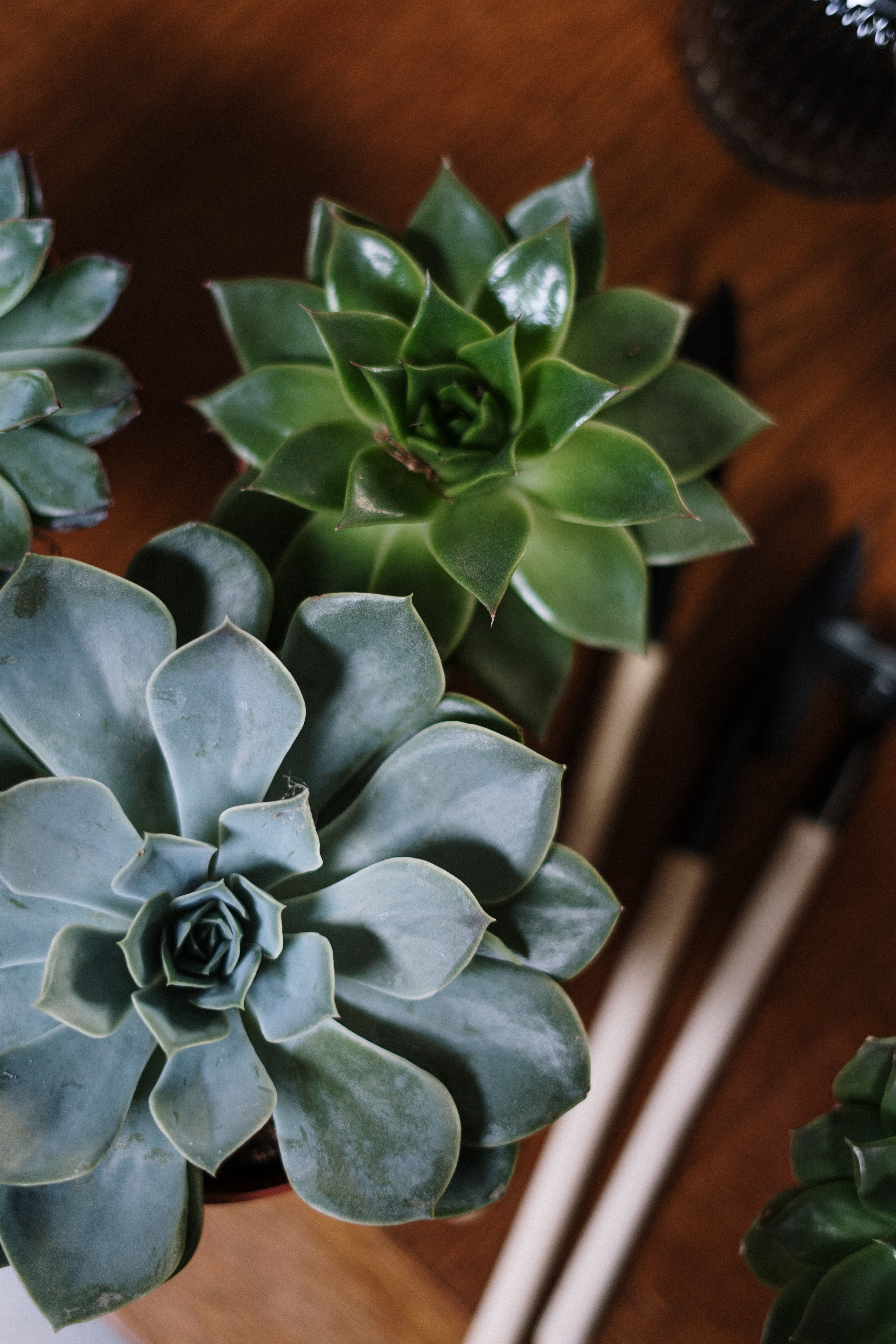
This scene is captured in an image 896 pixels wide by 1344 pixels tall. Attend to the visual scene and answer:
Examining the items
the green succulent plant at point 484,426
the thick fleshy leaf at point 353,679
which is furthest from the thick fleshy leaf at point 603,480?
the thick fleshy leaf at point 353,679

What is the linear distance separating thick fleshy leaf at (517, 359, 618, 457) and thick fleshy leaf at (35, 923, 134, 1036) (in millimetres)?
256

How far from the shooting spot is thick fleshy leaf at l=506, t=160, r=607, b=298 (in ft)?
1.50

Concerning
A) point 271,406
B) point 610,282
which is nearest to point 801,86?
point 610,282

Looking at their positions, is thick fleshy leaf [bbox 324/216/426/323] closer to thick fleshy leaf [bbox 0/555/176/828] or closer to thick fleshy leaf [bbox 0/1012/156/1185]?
thick fleshy leaf [bbox 0/555/176/828]

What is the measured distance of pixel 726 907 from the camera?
0.65 m

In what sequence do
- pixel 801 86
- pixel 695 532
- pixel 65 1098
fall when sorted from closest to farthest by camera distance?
1. pixel 65 1098
2. pixel 695 532
3. pixel 801 86

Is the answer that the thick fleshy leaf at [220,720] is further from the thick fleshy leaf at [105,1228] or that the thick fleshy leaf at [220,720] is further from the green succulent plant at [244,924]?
the thick fleshy leaf at [105,1228]

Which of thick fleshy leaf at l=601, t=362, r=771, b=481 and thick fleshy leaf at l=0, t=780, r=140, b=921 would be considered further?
thick fleshy leaf at l=601, t=362, r=771, b=481

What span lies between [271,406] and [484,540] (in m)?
0.12

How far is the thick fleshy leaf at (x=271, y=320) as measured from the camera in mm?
462

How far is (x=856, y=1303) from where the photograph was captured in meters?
0.40

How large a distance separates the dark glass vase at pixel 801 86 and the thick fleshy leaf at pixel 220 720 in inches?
18.3

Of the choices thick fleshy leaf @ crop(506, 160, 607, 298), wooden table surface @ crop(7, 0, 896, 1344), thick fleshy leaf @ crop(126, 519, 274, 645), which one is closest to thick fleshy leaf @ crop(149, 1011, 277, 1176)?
thick fleshy leaf @ crop(126, 519, 274, 645)

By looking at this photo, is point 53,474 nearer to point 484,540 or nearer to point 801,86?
point 484,540
